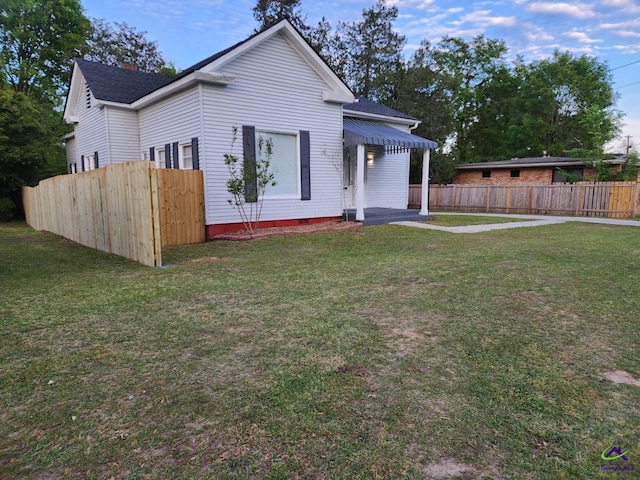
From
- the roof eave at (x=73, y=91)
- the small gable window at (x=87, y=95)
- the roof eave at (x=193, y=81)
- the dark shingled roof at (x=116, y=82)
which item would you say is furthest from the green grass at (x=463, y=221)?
the roof eave at (x=73, y=91)

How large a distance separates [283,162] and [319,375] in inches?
338

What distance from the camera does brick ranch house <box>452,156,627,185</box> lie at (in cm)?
1972

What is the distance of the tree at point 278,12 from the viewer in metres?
27.5

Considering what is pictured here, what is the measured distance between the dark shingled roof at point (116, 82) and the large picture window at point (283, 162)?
162 inches

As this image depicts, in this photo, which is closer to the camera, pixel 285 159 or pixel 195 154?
pixel 195 154

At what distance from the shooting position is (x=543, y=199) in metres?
17.0

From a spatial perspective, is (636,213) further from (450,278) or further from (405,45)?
(405,45)

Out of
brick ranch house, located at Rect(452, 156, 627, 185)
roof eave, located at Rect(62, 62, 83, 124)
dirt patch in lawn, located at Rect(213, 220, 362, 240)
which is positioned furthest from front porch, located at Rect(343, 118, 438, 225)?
brick ranch house, located at Rect(452, 156, 627, 185)

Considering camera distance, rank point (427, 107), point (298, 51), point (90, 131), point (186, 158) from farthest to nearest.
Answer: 1. point (427, 107)
2. point (90, 131)
3. point (298, 51)
4. point (186, 158)

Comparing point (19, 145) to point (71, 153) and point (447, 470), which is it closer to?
point (71, 153)

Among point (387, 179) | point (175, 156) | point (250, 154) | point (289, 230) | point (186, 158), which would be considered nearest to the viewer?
point (250, 154)

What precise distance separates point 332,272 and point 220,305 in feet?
6.62

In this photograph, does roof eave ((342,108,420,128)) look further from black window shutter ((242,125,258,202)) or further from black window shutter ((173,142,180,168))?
black window shutter ((173,142,180,168))

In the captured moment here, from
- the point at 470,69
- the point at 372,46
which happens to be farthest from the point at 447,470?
the point at 470,69
